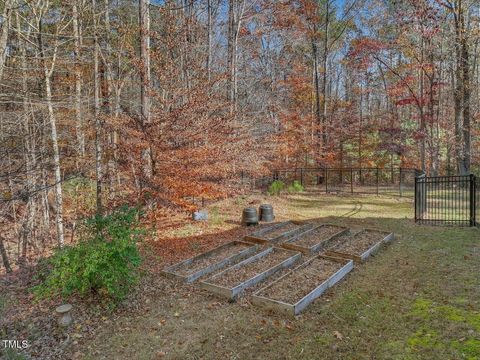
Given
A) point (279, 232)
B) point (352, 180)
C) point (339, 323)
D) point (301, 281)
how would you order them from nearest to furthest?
point (339, 323)
point (301, 281)
point (279, 232)
point (352, 180)

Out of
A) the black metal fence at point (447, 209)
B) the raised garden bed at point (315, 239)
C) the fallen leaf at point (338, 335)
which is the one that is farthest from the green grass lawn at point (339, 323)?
the black metal fence at point (447, 209)

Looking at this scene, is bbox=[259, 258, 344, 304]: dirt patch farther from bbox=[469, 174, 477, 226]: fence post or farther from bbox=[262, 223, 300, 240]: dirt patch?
bbox=[469, 174, 477, 226]: fence post

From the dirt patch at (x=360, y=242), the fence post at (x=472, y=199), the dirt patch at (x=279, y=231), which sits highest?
the fence post at (x=472, y=199)

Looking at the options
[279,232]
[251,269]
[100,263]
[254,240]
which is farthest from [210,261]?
[279,232]

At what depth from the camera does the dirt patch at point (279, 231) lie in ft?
23.2

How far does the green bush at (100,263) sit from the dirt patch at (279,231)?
3.33 m

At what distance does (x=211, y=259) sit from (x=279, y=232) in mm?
2185

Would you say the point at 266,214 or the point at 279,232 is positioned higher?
the point at 266,214

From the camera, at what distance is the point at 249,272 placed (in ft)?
16.9

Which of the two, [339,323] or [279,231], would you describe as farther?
[279,231]

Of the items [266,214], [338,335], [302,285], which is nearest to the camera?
[338,335]

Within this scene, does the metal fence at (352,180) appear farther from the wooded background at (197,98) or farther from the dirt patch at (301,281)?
the dirt patch at (301,281)

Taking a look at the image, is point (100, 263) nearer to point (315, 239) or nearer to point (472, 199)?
point (315, 239)

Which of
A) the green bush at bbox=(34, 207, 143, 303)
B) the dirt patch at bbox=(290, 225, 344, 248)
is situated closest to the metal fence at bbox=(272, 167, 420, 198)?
the dirt patch at bbox=(290, 225, 344, 248)
